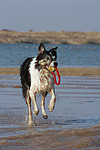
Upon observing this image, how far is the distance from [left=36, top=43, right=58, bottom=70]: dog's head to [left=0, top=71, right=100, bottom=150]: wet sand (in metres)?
1.18

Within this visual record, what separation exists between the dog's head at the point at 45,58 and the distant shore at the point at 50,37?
307 feet

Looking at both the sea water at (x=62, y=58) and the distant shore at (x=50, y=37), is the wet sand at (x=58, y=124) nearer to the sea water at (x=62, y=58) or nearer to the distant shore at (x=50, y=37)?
the sea water at (x=62, y=58)

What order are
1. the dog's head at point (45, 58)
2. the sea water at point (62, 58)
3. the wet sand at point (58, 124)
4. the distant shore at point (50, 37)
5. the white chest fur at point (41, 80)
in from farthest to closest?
the distant shore at point (50, 37) → the sea water at point (62, 58) → the white chest fur at point (41, 80) → the dog's head at point (45, 58) → the wet sand at point (58, 124)

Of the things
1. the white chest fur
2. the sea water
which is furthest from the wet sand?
the sea water

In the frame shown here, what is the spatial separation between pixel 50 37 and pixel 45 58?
10853 centimetres

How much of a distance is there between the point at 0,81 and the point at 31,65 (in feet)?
25.3

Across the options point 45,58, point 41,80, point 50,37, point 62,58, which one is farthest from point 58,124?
point 50,37

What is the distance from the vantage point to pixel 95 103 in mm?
11750

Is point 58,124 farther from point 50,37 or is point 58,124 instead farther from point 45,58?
point 50,37

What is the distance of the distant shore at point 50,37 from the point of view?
352ft

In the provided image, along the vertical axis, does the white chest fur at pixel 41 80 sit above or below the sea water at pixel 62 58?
above

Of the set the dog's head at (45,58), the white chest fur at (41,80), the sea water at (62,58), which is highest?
the dog's head at (45,58)

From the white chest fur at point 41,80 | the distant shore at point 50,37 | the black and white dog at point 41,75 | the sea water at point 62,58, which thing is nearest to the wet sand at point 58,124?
the black and white dog at point 41,75

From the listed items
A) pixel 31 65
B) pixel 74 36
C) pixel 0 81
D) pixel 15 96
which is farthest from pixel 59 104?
pixel 74 36
